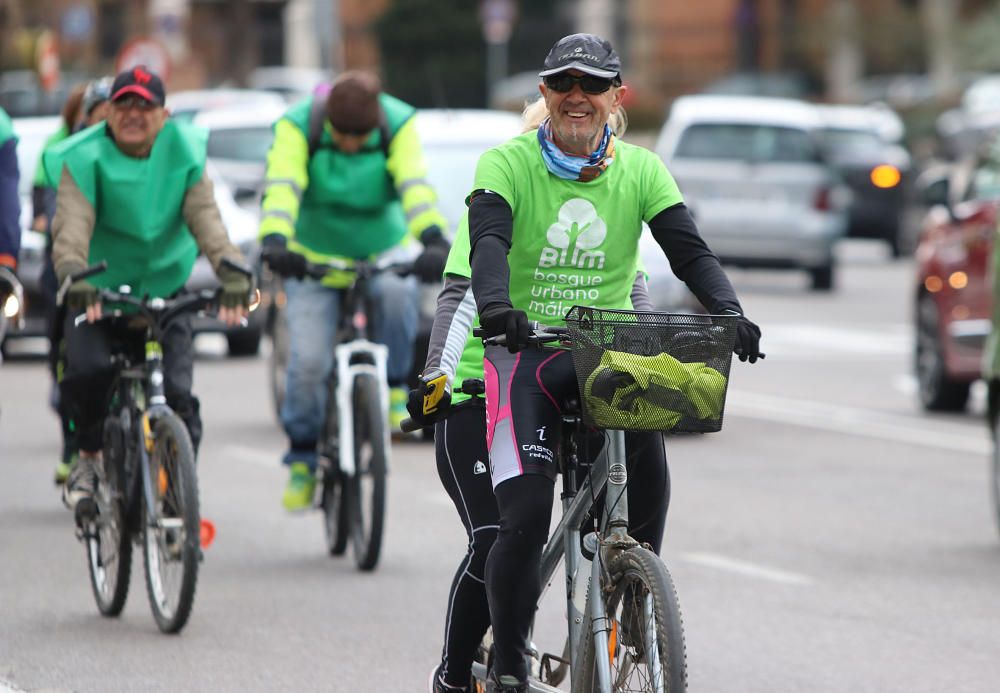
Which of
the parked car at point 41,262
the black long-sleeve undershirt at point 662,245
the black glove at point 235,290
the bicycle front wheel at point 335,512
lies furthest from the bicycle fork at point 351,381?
the parked car at point 41,262

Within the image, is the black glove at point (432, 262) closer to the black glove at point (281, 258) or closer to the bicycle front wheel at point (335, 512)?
the black glove at point (281, 258)

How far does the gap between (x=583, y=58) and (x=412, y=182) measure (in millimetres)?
4064

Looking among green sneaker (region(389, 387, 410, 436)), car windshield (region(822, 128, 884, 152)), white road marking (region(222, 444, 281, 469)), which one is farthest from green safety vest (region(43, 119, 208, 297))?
car windshield (region(822, 128, 884, 152))

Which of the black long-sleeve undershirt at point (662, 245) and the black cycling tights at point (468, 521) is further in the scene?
the black cycling tights at point (468, 521)

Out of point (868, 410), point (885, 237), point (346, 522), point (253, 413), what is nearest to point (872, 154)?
point (885, 237)

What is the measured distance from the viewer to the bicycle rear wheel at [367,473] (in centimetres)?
888

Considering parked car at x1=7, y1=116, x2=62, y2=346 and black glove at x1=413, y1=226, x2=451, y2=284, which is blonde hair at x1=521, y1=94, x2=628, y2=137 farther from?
parked car at x1=7, y1=116, x2=62, y2=346

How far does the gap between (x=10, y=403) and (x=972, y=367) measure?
6.18 meters

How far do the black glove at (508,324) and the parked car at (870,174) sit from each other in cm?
2347

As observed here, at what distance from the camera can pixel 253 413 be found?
14.8 m

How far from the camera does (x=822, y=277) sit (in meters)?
25.7

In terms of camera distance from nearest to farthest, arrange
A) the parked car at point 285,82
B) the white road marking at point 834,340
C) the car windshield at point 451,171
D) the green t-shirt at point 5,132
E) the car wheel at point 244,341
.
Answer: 1. the green t-shirt at point 5,132
2. the car windshield at point 451,171
3. the car wheel at point 244,341
4. the white road marking at point 834,340
5. the parked car at point 285,82

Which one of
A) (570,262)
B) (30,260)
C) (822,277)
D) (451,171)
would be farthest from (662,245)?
(822,277)

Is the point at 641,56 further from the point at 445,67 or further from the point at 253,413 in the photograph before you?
the point at 253,413
